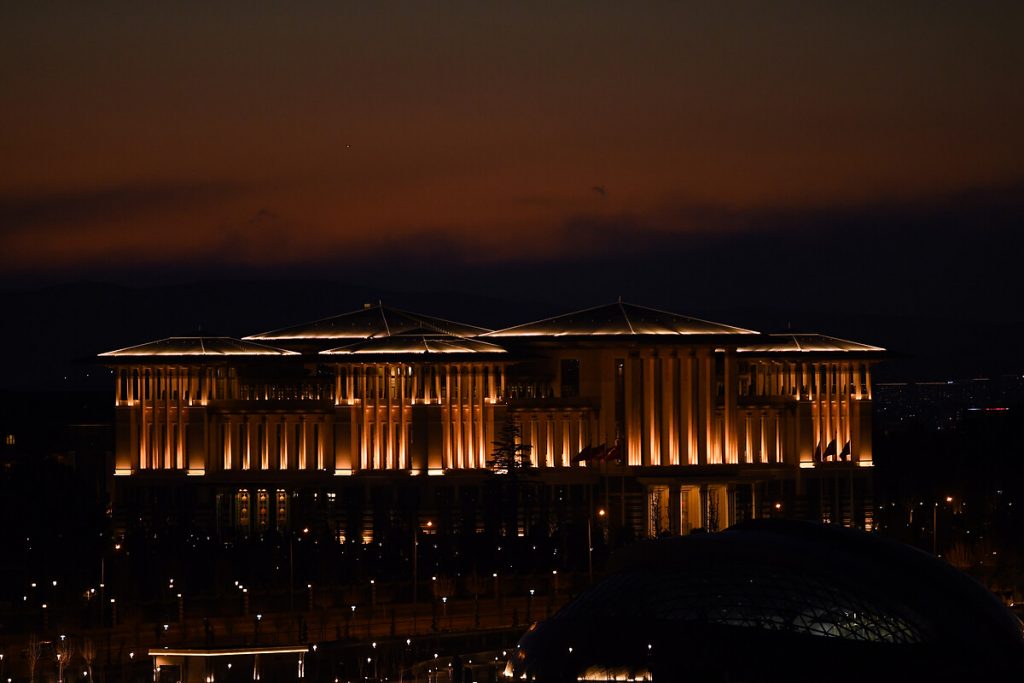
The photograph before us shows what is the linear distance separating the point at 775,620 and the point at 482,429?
6406 cm

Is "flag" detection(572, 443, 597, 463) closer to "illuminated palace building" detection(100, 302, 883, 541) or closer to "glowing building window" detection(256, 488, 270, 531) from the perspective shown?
"illuminated palace building" detection(100, 302, 883, 541)

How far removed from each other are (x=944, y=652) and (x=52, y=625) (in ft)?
105

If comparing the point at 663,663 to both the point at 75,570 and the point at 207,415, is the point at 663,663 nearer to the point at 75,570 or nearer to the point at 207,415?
the point at 75,570

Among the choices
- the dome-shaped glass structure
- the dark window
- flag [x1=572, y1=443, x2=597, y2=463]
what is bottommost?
the dome-shaped glass structure

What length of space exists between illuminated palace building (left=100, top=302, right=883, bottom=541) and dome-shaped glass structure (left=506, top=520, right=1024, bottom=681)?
54699 millimetres

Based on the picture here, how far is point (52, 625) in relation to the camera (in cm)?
9219

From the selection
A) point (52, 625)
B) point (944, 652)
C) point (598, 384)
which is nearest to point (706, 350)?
point (598, 384)

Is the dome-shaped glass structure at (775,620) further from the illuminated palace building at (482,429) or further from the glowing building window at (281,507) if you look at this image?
the glowing building window at (281,507)

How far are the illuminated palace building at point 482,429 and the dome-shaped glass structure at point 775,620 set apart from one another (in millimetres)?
54699

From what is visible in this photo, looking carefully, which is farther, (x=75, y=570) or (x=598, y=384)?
(x=598, y=384)

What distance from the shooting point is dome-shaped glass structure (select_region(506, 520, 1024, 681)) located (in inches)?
2995

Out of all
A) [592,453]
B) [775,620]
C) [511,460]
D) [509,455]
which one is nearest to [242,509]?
[509,455]

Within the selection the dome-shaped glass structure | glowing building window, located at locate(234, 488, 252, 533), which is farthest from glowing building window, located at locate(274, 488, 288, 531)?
the dome-shaped glass structure

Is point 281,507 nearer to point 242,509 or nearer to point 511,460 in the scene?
point 242,509
